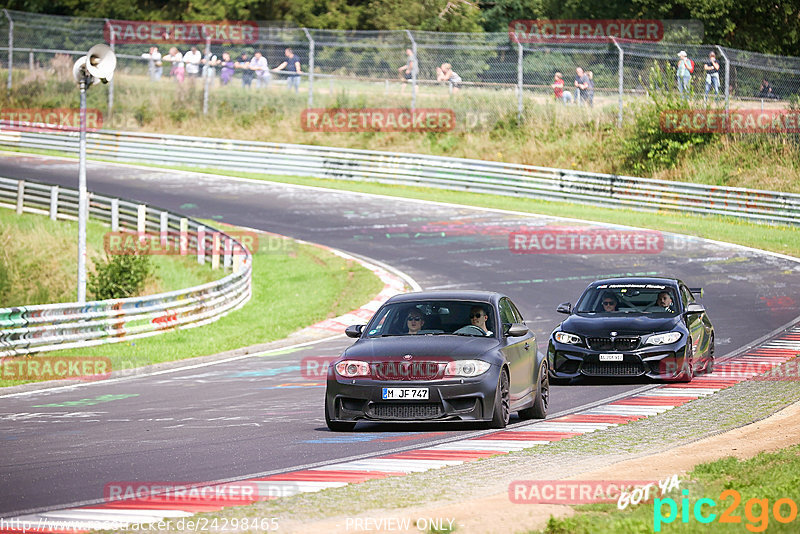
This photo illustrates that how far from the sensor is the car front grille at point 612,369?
1554cm

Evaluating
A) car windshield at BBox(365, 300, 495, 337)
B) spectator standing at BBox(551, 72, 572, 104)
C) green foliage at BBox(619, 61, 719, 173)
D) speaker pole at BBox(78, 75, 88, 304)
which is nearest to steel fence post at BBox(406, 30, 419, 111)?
spectator standing at BBox(551, 72, 572, 104)

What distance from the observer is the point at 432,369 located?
1149 cm

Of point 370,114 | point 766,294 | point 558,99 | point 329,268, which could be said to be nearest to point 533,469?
point 766,294

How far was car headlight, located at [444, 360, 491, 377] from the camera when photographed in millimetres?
11492

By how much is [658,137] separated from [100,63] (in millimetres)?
25639

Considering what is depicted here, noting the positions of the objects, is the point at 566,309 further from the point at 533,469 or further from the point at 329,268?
the point at 329,268

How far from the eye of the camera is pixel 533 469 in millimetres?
9445

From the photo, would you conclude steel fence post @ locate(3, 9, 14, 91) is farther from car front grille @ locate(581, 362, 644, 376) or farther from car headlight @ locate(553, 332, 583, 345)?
car front grille @ locate(581, 362, 644, 376)

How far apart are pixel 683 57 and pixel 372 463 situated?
3162 cm

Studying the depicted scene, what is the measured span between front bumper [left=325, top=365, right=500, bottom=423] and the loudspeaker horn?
32.6ft

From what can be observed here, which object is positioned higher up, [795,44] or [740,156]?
[795,44]

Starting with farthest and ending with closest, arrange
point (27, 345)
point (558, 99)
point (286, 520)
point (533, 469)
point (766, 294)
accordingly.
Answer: point (558, 99), point (766, 294), point (27, 345), point (533, 469), point (286, 520)

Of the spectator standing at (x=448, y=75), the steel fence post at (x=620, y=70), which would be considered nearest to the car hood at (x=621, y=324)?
the steel fence post at (x=620, y=70)

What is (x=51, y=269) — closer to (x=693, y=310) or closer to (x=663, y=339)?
(x=693, y=310)
